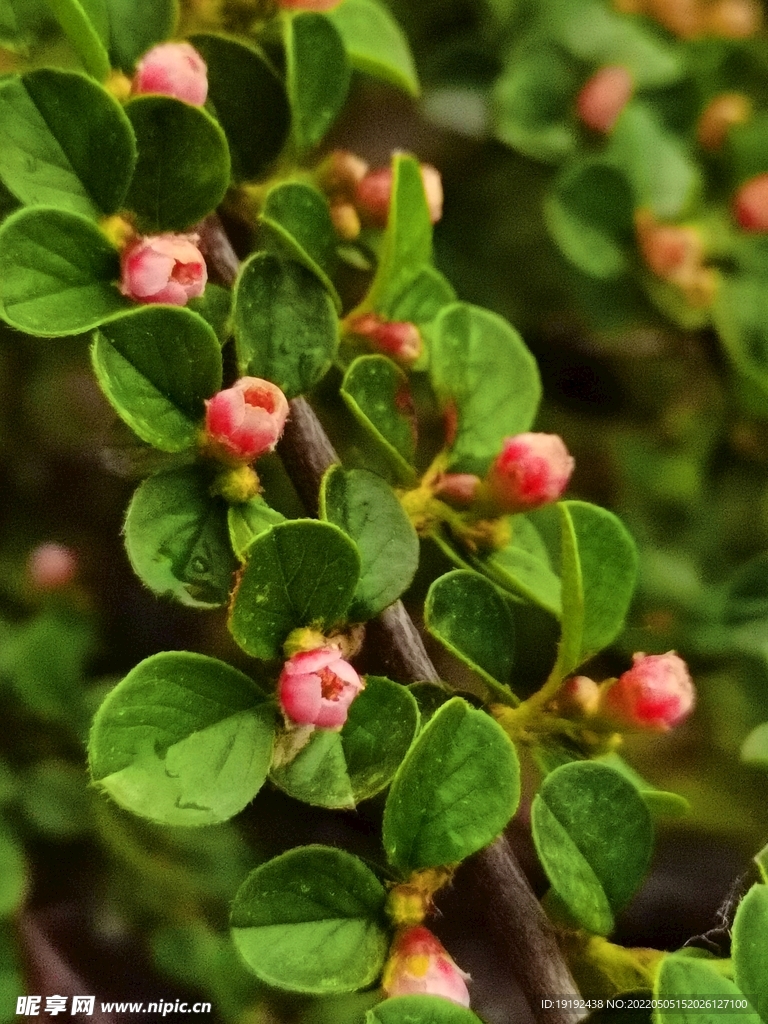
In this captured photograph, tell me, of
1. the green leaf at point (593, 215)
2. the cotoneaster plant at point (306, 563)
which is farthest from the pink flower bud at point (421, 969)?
the green leaf at point (593, 215)

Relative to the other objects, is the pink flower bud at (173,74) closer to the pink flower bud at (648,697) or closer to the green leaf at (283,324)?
the green leaf at (283,324)

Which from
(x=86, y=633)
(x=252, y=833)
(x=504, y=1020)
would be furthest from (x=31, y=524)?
(x=504, y=1020)

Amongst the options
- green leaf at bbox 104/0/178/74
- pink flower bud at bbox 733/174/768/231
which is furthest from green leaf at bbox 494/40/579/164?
green leaf at bbox 104/0/178/74

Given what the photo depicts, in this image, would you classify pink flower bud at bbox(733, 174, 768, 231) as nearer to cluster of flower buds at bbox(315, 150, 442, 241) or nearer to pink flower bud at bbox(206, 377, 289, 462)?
cluster of flower buds at bbox(315, 150, 442, 241)

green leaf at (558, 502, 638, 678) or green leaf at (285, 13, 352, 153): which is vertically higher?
green leaf at (285, 13, 352, 153)

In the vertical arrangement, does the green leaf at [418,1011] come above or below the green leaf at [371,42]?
below

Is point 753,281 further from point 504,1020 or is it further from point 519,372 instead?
point 504,1020

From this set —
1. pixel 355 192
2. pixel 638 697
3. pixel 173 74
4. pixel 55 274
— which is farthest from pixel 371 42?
pixel 638 697
